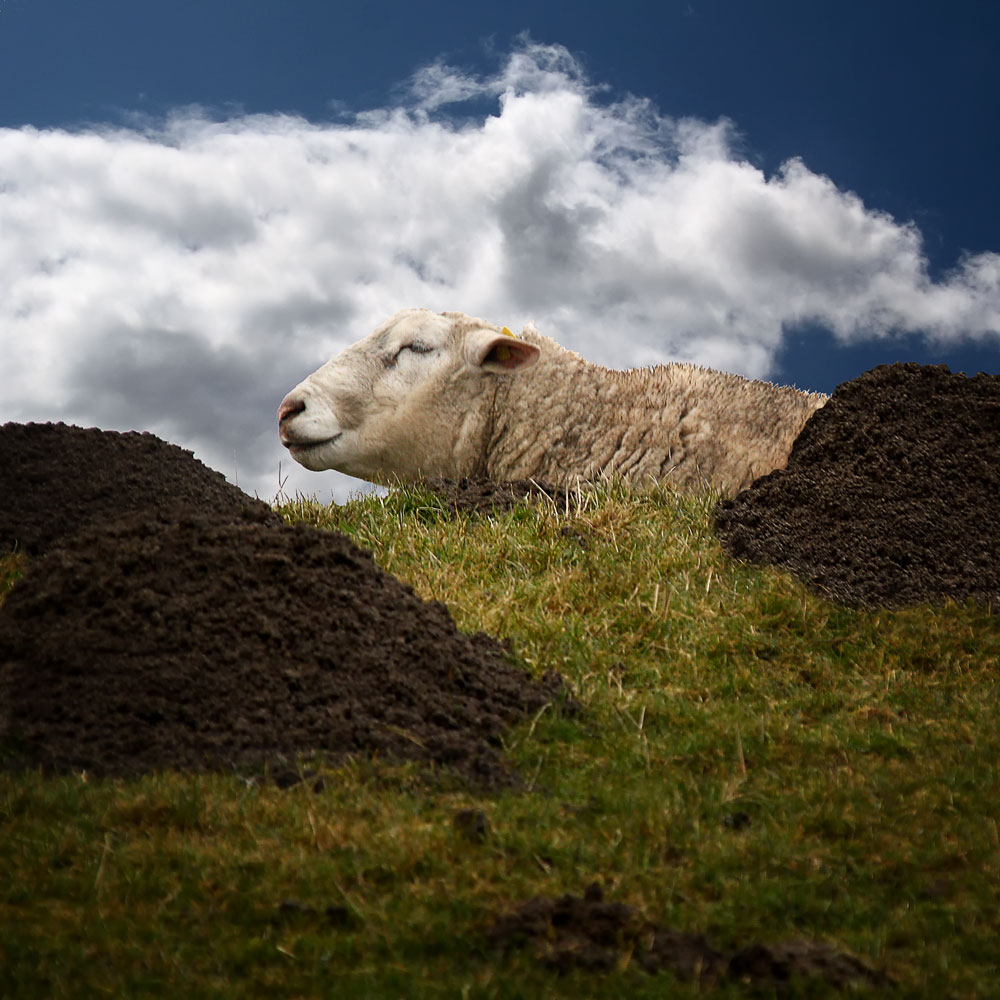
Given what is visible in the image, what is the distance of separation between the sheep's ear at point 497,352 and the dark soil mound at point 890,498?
6.96 ft

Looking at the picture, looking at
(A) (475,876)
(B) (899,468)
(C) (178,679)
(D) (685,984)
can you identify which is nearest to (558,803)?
(A) (475,876)

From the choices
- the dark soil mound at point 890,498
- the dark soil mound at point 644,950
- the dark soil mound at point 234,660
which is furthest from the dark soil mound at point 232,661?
the dark soil mound at point 890,498

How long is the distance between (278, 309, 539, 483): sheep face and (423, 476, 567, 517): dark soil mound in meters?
0.43

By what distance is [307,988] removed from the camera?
11.0 ft

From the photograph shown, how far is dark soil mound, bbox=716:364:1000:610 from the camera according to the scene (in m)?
7.73

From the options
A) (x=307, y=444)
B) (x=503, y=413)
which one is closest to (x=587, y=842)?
(x=503, y=413)

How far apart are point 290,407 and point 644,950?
7.02 m

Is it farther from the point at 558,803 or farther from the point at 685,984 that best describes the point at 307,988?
the point at 558,803

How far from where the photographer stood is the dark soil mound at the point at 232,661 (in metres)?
4.99

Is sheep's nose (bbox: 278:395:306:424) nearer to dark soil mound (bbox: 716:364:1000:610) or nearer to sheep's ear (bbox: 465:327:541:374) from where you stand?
sheep's ear (bbox: 465:327:541:374)

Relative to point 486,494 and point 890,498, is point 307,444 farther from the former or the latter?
point 890,498

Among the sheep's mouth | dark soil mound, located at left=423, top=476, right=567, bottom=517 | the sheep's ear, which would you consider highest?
the sheep's ear

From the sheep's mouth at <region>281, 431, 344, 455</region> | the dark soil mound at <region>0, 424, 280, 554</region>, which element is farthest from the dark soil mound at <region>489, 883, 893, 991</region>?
the sheep's mouth at <region>281, 431, 344, 455</region>

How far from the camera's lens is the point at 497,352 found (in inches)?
381
